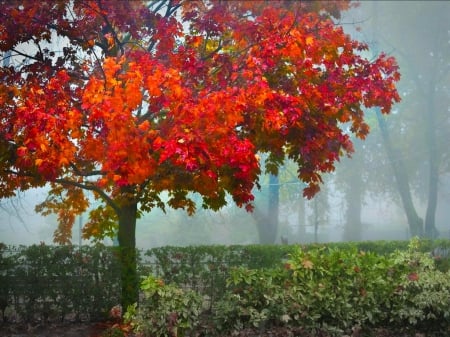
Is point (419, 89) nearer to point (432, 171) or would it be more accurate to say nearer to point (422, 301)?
point (432, 171)

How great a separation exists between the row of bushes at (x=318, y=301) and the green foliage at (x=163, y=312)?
0.01 metres

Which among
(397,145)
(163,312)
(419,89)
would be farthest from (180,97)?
(397,145)

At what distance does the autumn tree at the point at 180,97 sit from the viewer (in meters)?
6.62

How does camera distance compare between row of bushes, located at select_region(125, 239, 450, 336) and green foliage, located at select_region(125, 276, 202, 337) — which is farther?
row of bushes, located at select_region(125, 239, 450, 336)

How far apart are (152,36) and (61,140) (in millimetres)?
2937

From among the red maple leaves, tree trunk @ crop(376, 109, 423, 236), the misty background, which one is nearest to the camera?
the red maple leaves

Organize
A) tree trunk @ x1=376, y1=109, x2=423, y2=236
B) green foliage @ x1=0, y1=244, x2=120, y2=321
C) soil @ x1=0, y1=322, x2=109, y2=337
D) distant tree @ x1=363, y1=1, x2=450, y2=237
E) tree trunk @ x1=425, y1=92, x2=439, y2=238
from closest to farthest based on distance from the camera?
soil @ x1=0, y1=322, x2=109, y2=337, green foliage @ x1=0, y1=244, x2=120, y2=321, tree trunk @ x1=376, y1=109, x2=423, y2=236, tree trunk @ x1=425, y1=92, x2=439, y2=238, distant tree @ x1=363, y1=1, x2=450, y2=237

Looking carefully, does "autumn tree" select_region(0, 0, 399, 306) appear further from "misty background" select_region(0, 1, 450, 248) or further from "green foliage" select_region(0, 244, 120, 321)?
"misty background" select_region(0, 1, 450, 248)

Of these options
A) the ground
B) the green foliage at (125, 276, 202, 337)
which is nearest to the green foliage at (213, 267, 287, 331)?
the ground

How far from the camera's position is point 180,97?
22.6ft

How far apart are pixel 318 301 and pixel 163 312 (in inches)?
89.1

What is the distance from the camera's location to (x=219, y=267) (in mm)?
9320

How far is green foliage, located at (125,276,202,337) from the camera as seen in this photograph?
6617 millimetres

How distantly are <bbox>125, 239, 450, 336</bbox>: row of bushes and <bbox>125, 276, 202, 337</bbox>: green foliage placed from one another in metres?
0.01
